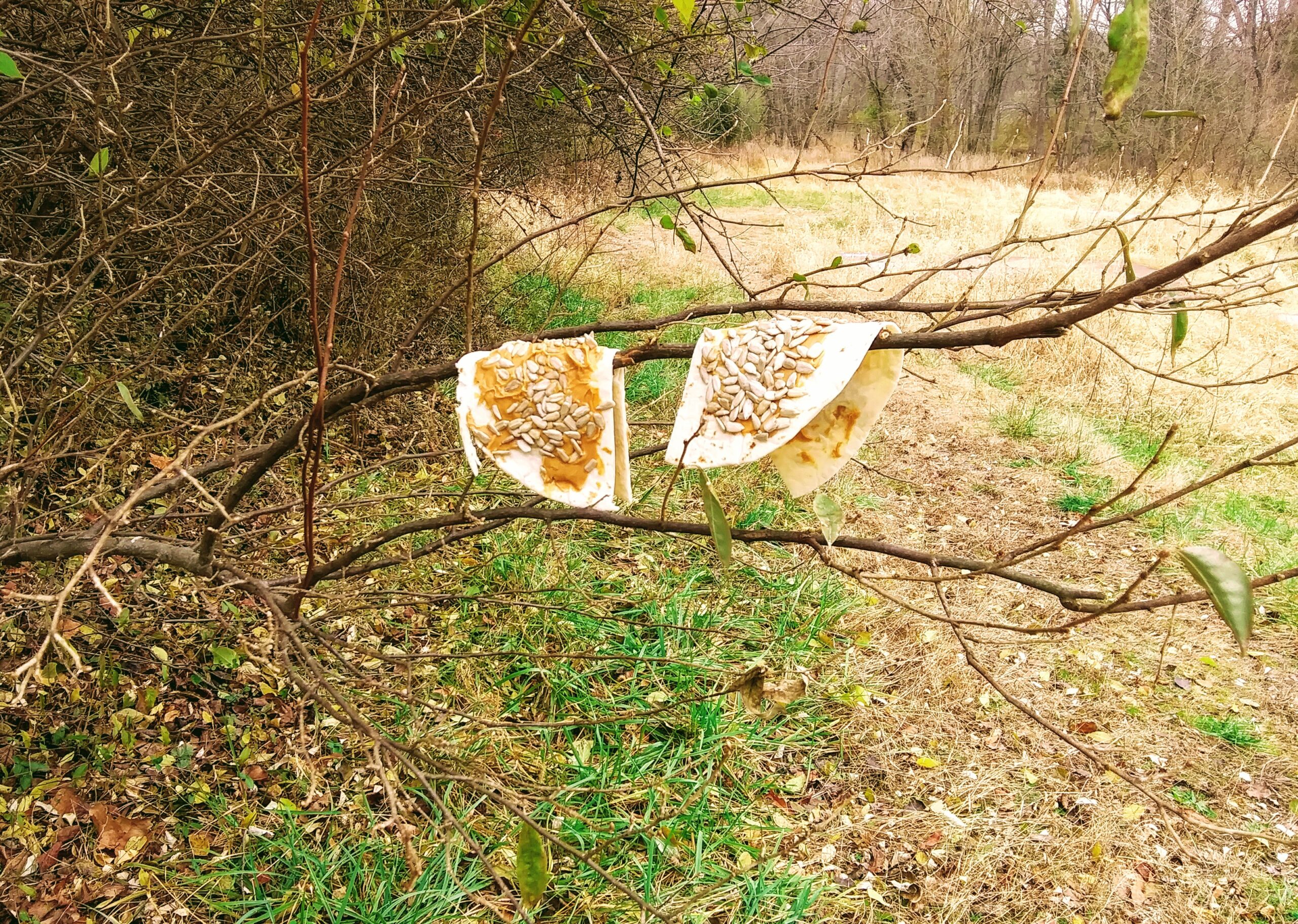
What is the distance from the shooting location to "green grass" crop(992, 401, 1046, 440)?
492 centimetres

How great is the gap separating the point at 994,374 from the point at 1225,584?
5.57 meters

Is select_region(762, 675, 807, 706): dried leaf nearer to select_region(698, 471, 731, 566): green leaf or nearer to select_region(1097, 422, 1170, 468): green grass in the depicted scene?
select_region(698, 471, 731, 566): green leaf

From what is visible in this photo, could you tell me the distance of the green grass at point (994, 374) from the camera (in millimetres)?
5695

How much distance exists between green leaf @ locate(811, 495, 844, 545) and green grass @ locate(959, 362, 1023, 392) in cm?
508

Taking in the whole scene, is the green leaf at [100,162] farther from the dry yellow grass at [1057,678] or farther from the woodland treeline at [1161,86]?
the woodland treeline at [1161,86]

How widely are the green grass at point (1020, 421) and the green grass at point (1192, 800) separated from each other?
272cm

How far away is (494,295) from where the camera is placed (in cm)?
525

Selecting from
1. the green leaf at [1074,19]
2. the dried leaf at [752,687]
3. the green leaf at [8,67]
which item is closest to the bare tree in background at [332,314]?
the dried leaf at [752,687]

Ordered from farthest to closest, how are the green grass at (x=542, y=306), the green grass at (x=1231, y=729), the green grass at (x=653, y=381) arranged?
1. the green grass at (x=542, y=306)
2. the green grass at (x=653, y=381)
3. the green grass at (x=1231, y=729)

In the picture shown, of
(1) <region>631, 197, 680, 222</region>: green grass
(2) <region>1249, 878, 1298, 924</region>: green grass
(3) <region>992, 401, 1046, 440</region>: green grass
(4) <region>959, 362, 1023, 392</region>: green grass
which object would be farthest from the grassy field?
(4) <region>959, 362, 1023, 392</region>: green grass

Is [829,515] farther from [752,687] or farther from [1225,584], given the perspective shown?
[1225,584]

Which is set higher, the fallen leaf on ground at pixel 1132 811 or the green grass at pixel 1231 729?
the green grass at pixel 1231 729

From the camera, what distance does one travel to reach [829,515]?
1.09 m

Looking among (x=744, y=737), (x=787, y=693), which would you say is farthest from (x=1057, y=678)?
(x=787, y=693)
